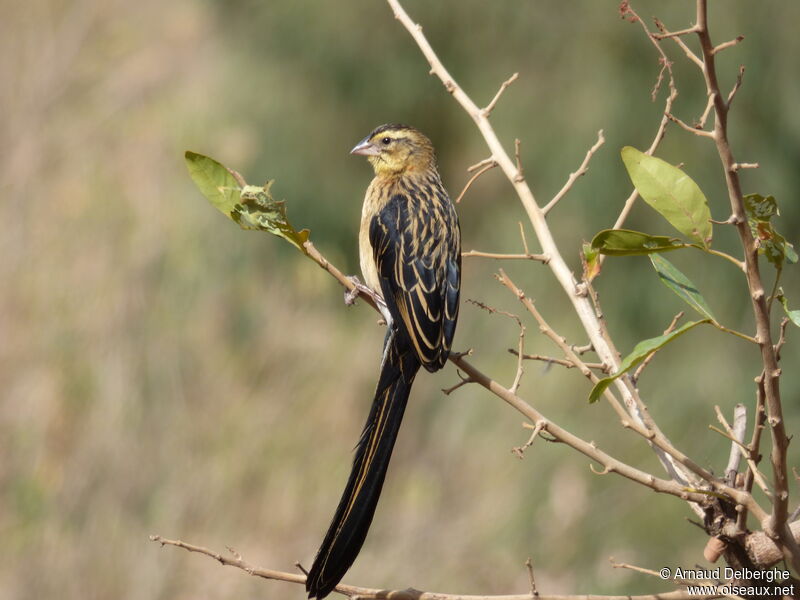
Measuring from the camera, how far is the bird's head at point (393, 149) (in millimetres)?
4469

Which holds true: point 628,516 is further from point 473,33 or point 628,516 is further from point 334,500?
point 473,33

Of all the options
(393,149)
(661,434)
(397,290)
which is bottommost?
(397,290)

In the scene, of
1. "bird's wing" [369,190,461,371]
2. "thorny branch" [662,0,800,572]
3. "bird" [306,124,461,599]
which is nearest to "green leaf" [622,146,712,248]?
"thorny branch" [662,0,800,572]

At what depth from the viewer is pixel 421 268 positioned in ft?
11.9

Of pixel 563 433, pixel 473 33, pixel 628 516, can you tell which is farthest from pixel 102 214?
pixel 563 433

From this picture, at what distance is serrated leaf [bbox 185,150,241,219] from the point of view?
202cm

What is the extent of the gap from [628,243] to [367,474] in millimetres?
1015

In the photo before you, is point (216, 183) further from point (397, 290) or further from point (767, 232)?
point (397, 290)

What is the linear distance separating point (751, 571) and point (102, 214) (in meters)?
8.18

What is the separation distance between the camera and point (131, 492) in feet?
22.7

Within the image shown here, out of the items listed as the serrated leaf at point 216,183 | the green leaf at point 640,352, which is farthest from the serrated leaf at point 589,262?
Result: the serrated leaf at point 216,183

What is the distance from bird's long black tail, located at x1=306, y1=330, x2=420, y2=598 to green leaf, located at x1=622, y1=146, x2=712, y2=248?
0.91 metres

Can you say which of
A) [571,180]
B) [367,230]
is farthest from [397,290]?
[571,180]

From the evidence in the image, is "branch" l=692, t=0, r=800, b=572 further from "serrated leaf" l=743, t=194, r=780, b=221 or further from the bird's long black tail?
the bird's long black tail
